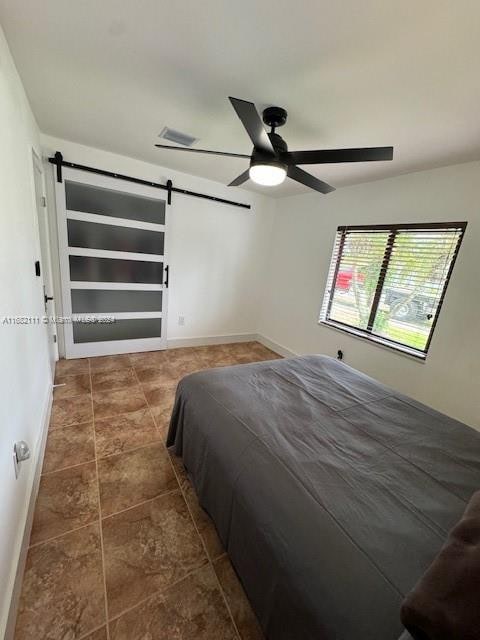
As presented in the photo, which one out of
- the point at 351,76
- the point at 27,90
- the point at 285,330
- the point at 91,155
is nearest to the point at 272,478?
the point at 351,76

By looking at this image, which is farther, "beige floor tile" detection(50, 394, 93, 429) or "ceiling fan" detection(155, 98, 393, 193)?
"beige floor tile" detection(50, 394, 93, 429)

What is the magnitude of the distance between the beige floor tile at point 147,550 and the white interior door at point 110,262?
2.35 meters

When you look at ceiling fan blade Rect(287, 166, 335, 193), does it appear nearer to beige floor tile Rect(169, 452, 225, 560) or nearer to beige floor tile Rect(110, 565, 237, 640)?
beige floor tile Rect(169, 452, 225, 560)

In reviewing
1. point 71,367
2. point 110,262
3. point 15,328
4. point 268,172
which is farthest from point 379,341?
point 71,367

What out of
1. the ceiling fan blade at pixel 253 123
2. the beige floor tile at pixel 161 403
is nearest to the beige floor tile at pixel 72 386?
the beige floor tile at pixel 161 403

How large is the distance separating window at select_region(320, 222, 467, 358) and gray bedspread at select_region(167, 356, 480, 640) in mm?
1198

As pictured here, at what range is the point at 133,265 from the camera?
131 inches

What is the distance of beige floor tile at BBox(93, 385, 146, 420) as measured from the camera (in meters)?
2.35

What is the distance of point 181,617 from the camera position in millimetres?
1103

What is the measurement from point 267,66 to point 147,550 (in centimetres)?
257

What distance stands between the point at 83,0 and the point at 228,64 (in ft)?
2.18

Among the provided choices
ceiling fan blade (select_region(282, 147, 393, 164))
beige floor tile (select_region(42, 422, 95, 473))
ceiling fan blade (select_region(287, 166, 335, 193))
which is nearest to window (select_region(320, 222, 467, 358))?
ceiling fan blade (select_region(287, 166, 335, 193))

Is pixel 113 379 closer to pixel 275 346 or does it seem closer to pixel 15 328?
pixel 15 328

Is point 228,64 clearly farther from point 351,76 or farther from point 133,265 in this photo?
point 133,265
